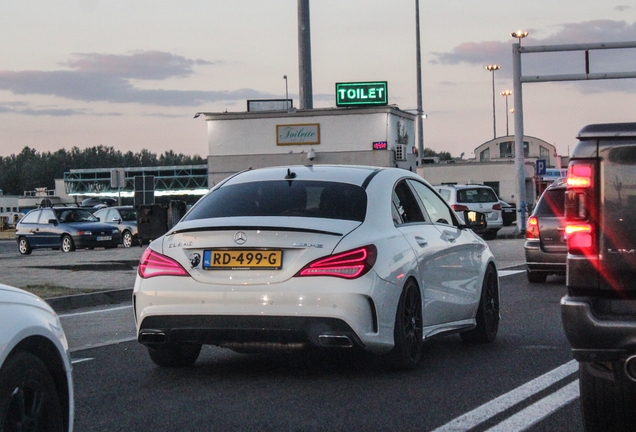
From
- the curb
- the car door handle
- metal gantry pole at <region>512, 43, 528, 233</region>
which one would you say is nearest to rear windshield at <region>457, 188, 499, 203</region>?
metal gantry pole at <region>512, 43, 528, 233</region>

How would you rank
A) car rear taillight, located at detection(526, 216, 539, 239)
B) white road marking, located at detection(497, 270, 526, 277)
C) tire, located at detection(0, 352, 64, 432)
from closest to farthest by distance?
tire, located at detection(0, 352, 64, 432) → car rear taillight, located at detection(526, 216, 539, 239) → white road marking, located at detection(497, 270, 526, 277)

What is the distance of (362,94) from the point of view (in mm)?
62062

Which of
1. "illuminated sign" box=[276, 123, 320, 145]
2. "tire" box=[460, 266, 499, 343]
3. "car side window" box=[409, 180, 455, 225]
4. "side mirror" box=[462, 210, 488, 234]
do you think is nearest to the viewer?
"car side window" box=[409, 180, 455, 225]

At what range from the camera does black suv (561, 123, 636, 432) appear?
15.4ft

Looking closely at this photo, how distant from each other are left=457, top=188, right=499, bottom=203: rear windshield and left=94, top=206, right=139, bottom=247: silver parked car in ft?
38.0

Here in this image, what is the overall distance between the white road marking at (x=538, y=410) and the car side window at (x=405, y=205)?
185cm

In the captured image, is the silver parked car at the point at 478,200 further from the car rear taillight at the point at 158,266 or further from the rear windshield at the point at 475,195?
the car rear taillight at the point at 158,266

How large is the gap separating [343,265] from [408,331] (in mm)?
900

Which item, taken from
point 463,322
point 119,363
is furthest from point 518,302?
point 119,363

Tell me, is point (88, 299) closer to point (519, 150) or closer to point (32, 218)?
point (32, 218)

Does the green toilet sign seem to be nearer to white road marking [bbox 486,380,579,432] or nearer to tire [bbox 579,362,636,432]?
white road marking [bbox 486,380,579,432]

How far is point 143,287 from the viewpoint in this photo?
710cm

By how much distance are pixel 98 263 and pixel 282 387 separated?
16758 millimetres

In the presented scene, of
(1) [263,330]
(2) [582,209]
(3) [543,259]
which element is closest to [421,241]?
(1) [263,330]
